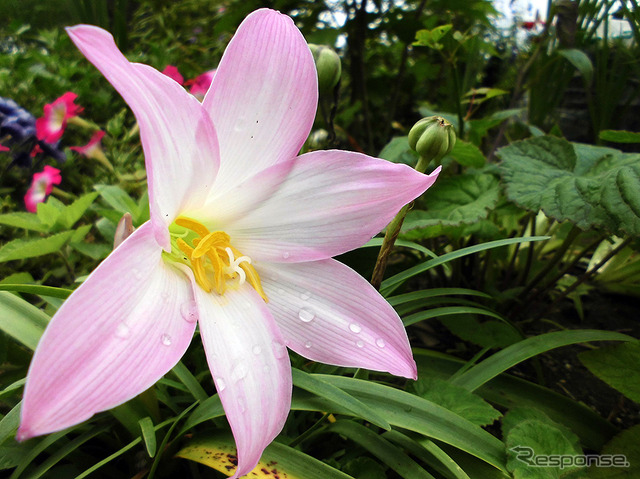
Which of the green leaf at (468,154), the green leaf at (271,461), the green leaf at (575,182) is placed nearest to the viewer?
the green leaf at (271,461)

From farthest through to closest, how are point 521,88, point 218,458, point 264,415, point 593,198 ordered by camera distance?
1. point 521,88
2. point 593,198
3. point 218,458
4. point 264,415

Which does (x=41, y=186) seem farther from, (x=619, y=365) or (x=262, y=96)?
(x=619, y=365)

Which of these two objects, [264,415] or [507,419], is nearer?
[264,415]

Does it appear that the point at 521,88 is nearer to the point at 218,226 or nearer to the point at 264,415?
the point at 218,226

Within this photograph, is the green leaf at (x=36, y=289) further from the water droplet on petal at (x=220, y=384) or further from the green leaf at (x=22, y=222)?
the green leaf at (x=22, y=222)

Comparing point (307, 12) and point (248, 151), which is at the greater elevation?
point (307, 12)

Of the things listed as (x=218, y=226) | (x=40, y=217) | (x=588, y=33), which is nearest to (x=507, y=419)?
(x=218, y=226)

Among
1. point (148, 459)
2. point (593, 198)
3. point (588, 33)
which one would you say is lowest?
point (148, 459)

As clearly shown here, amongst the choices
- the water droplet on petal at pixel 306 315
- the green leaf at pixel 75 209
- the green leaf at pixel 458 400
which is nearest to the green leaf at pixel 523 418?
the green leaf at pixel 458 400

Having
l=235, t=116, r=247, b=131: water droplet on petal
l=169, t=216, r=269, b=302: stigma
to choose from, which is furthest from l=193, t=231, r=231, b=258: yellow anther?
l=235, t=116, r=247, b=131: water droplet on petal
